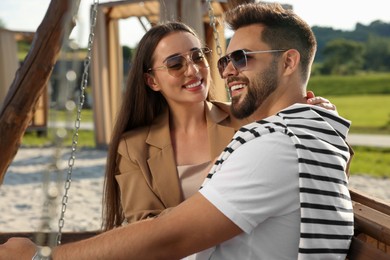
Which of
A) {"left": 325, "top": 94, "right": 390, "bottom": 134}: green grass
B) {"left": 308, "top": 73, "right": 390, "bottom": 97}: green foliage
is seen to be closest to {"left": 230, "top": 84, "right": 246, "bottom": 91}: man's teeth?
{"left": 325, "top": 94, "right": 390, "bottom": 134}: green grass

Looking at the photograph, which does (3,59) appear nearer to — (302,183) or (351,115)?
(302,183)

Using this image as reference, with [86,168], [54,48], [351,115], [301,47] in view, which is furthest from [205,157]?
[351,115]

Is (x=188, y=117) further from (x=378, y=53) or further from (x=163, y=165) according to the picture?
(x=378, y=53)

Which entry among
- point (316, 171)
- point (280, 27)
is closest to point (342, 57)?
point (280, 27)

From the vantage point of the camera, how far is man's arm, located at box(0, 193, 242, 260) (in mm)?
1335

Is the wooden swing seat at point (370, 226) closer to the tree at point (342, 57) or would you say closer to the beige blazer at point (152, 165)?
the beige blazer at point (152, 165)

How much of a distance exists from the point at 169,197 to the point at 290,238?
3.14 feet

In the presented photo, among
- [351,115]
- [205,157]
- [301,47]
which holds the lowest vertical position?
[351,115]

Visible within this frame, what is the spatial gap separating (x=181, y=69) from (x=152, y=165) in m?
0.39

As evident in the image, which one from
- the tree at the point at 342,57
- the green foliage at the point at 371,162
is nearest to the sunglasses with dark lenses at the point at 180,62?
the green foliage at the point at 371,162

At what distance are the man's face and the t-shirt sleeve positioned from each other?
0.86 feet

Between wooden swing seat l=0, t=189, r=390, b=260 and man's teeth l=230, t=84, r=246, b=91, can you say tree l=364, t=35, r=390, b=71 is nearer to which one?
wooden swing seat l=0, t=189, r=390, b=260

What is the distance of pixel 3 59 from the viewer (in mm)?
11352

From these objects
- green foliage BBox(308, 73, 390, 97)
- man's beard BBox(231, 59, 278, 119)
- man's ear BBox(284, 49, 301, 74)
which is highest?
man's ear BBox(284, 49, 301, 74)
